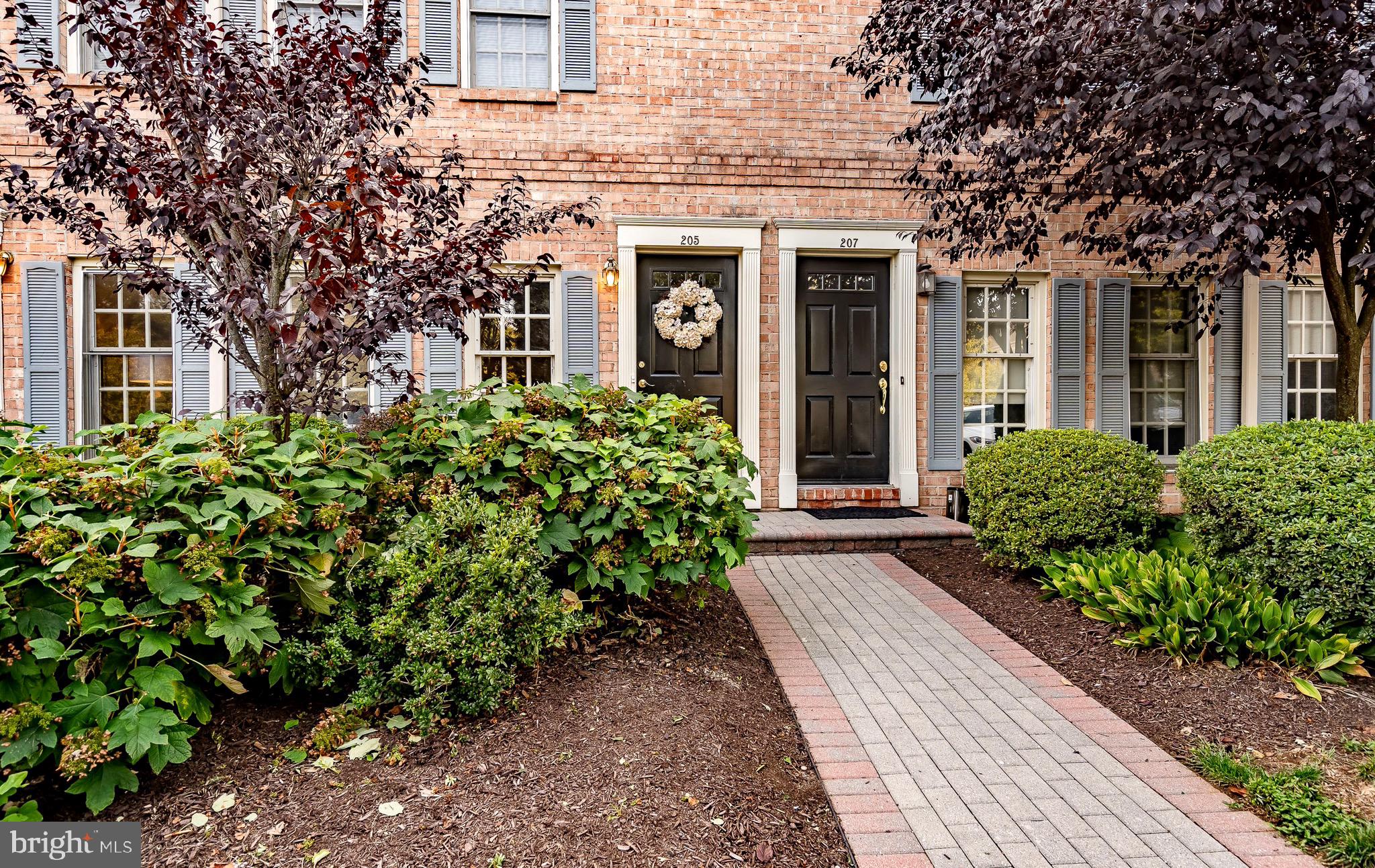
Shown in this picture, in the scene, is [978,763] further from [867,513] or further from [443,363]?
[443,363]

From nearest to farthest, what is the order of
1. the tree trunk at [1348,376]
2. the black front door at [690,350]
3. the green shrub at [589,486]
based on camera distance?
the green shrub at [589,486] < the tree trunk at [1348,376] < the black front door at [690,350]

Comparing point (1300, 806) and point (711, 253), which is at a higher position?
point (711, 253)

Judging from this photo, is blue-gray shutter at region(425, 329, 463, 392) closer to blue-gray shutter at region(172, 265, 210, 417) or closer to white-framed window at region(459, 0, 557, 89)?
blue-gray shutter at region(172, 265, 210, 417)

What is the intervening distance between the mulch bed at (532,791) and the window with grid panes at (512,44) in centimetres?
547

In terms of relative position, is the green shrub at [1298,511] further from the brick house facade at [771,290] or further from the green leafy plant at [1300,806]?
the brick house facade at [771,290]

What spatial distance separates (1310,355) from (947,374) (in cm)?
361

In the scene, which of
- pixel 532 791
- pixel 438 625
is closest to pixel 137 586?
pixel 438 625

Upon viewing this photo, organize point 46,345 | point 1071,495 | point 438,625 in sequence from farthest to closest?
point 46,345
point 1071,495
point 438,625

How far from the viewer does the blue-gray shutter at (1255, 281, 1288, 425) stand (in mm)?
6652

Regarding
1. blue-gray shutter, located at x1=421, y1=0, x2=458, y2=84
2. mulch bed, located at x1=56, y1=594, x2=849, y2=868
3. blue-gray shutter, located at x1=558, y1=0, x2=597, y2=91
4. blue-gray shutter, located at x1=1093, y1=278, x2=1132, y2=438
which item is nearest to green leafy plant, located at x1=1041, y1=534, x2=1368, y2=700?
mulch bed, located at x1=56, y1=594, x2=849, y2=868

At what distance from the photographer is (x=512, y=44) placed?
20.6 ft

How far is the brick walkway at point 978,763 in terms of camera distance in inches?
79.3

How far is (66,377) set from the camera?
5887 mm

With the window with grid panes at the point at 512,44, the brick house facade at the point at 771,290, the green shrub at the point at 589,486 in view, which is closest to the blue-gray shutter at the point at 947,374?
the brick house facade at the point at 771,290
